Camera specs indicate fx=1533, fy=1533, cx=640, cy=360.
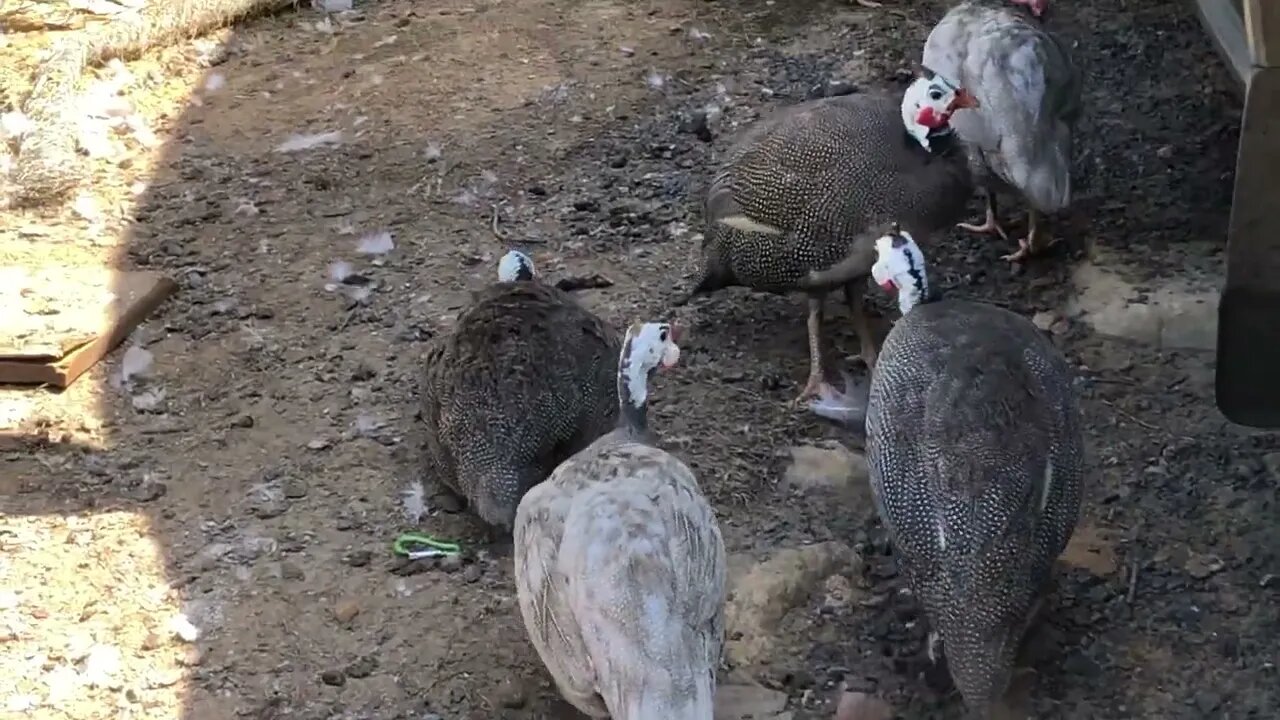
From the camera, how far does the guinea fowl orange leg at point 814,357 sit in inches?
166

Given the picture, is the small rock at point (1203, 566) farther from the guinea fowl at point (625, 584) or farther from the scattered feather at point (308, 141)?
the scattered feather at point (308, 141)

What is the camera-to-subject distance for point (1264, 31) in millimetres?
3641

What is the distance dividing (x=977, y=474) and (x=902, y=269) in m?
0.80

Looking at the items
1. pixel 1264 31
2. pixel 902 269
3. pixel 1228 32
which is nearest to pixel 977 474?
pixel 902 269

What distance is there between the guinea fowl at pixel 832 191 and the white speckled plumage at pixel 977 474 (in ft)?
2.14

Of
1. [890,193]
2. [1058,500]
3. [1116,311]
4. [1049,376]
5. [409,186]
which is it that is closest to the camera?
[1058,500]

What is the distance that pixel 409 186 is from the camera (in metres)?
5.32

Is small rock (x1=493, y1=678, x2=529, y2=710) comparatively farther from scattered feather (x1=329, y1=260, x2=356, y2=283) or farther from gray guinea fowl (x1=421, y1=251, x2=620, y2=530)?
scattered feather (x1=329, y1=260, x2=356, y2=283)

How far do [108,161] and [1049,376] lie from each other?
145 inches

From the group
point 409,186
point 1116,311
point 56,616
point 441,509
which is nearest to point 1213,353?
point 1116,311

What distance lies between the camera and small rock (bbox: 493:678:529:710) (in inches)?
128

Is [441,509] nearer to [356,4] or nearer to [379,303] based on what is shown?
[379,303]

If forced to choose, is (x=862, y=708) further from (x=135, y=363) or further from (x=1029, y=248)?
(x=135, y=363)

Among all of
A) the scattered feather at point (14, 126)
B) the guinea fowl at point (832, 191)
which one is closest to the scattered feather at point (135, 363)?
the scattered feather at point (14, 126)
